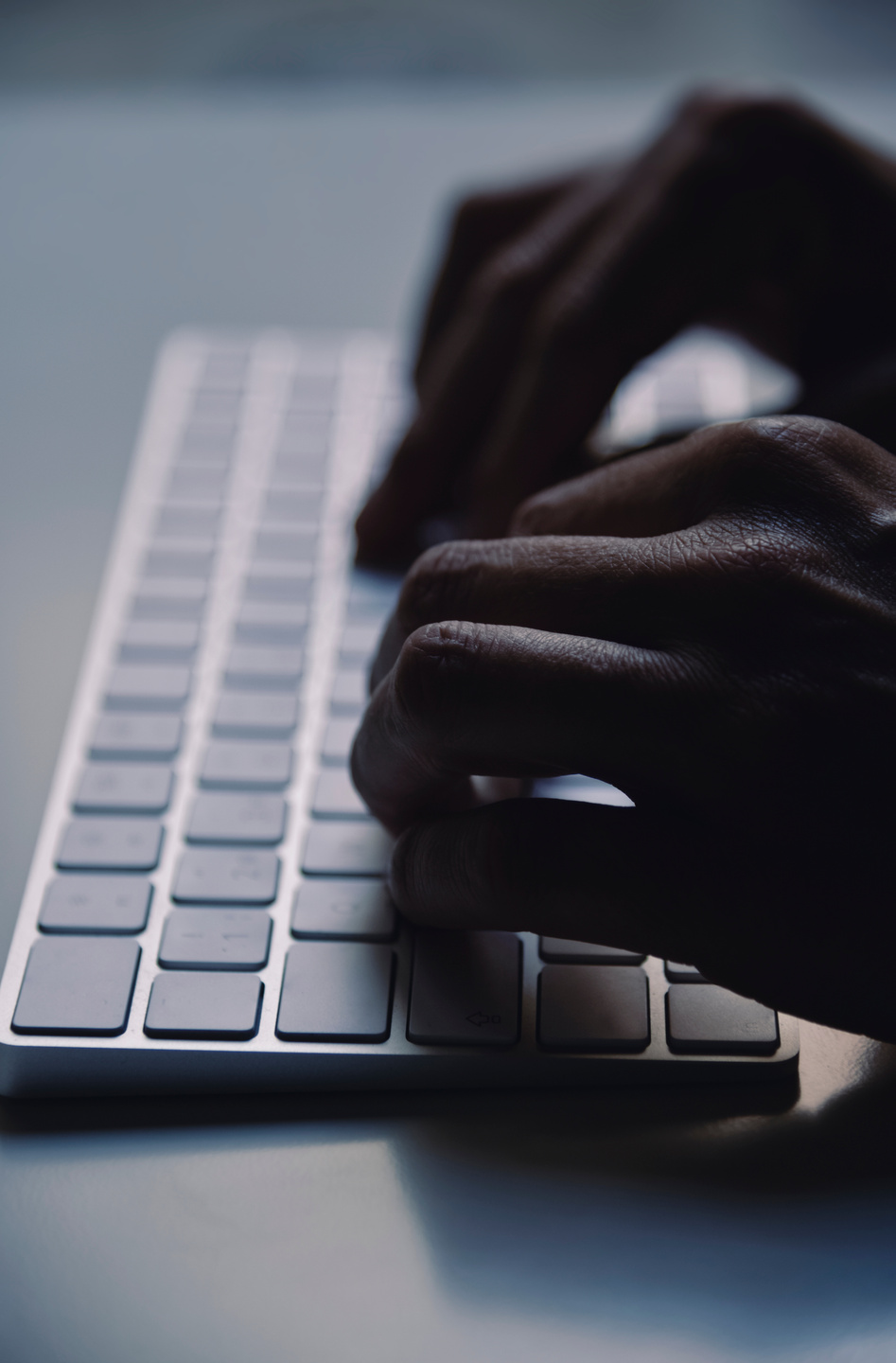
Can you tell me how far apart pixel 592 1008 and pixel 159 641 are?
333 mm

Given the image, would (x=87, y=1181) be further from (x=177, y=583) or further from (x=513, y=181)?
(x=513, y=181)

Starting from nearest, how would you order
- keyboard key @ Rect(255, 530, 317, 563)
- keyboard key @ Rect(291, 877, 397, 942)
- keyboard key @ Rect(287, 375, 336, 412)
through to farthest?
keyboard key @ Rect(291, 877, 397, 942) < keyboard key @ Rect(255, 530, 317, 563) < keyboard key @ Rect(287, 375, 336, 412)

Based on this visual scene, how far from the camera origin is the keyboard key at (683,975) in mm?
435

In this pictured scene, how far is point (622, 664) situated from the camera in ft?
1.35

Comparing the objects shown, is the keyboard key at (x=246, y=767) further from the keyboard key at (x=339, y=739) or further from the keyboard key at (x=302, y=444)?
the keyboard key at (x=302, y=444)

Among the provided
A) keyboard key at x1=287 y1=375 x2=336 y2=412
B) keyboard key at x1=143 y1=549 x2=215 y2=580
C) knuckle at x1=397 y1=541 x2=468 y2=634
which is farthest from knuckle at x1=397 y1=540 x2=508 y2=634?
keyboard key at x1=287 y1=375 x2=336 y2=412

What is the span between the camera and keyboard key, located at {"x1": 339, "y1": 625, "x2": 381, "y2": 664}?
61 cm

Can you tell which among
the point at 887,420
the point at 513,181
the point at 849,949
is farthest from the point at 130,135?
the point at 849,949

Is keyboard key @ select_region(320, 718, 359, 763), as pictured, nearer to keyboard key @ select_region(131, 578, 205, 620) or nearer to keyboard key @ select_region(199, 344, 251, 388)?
keyboard key @ select_region(131, 578, 205, 620)

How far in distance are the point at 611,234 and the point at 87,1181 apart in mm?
660

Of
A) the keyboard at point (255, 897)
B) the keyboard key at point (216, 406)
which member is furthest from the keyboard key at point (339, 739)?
the keyboard key at point (216, 406)

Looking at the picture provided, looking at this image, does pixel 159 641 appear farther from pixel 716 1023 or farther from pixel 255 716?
pixel 716 1023

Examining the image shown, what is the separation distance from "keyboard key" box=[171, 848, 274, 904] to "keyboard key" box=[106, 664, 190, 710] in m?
0.11

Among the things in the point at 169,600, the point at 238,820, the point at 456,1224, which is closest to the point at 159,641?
the point at 169,600
